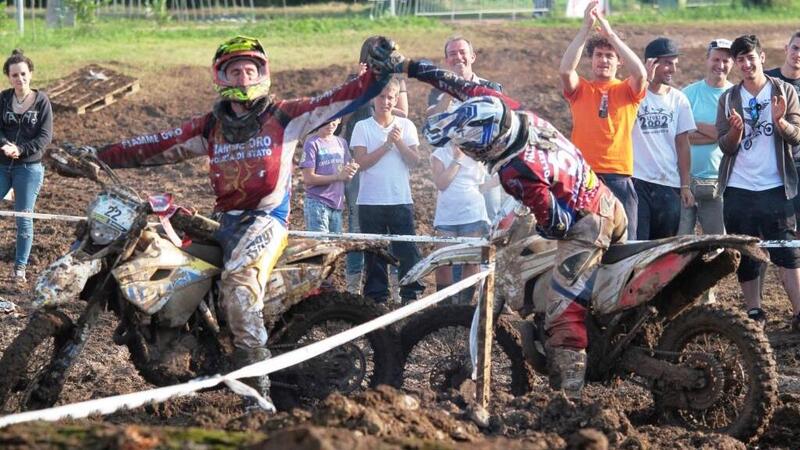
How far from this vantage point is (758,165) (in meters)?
10.4

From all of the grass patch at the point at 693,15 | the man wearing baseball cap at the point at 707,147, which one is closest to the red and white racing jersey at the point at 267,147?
the man wearing baseball cap at the point at 707,147

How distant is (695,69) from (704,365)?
1454 centimetres

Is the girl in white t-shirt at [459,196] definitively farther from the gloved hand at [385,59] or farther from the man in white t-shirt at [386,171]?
the gloved hand at [385,59]

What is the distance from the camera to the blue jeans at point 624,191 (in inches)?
392

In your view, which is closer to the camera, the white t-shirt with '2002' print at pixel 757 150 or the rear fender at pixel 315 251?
the rear fender at pixel 315 251

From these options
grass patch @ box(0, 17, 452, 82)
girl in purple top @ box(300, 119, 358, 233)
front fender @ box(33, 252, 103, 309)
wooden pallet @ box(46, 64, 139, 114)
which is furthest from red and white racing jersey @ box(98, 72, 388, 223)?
grass patch @ box(0, 17, 452, 82)

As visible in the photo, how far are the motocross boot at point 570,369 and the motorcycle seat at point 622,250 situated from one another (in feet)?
1.89

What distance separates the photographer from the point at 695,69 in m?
21.5

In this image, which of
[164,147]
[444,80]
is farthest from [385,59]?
[164,147]

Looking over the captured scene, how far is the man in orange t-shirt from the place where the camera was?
393 inches

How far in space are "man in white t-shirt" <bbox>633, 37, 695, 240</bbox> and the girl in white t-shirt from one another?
1.20 meters

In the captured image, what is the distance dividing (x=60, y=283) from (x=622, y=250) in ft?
10.2

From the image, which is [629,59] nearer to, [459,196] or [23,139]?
[459,196]

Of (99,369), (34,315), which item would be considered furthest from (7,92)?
(34,315)
